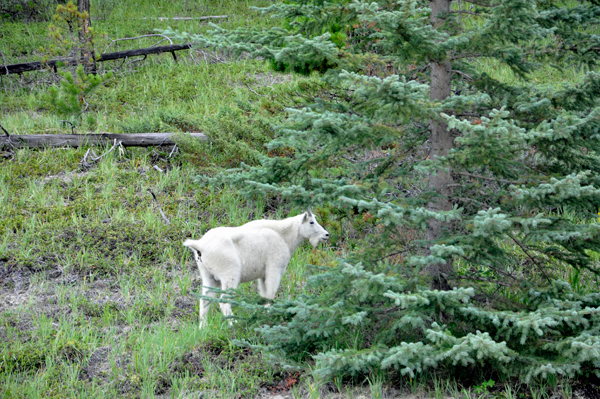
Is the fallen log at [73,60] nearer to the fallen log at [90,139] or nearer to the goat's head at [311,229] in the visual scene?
the fallen log at [90,139]

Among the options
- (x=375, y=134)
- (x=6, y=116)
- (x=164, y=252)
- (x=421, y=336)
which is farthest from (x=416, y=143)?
(x=6, y=116)

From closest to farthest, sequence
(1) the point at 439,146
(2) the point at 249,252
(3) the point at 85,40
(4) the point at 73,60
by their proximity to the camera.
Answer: (1) the point at 439,146
(2) the point at 249,252
(3) the point at 85,40
(4) the point at 73,60

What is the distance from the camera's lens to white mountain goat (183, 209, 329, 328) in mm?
6258

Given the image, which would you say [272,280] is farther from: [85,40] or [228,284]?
[85,40]

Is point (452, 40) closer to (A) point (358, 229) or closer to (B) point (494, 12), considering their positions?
(B) point (494, 12)

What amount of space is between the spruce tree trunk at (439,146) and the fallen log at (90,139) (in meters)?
6.41

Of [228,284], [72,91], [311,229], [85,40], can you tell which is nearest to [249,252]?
[228,284]

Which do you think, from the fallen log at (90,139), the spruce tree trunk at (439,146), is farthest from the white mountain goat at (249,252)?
the fallen log at (90,139)

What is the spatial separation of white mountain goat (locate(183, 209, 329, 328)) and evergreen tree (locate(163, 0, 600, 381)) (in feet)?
2.93

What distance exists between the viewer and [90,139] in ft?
36.3

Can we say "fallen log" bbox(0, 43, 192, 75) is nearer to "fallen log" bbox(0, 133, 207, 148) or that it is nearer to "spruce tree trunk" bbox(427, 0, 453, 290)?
"fallen log" bbox(0, 133, 207, 148)

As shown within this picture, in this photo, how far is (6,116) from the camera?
529 inches

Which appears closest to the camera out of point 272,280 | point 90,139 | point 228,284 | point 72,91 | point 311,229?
point 228,284

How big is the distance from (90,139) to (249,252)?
6.00m
